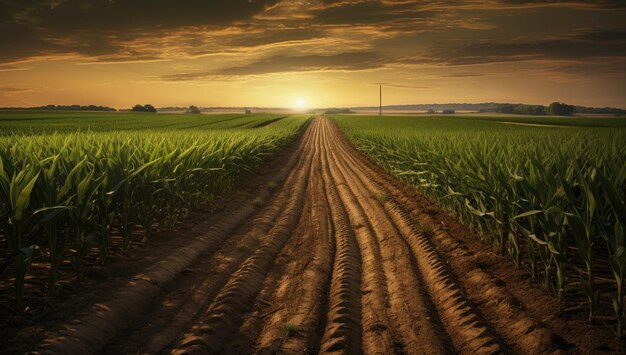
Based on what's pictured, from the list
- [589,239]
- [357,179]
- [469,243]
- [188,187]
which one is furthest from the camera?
[357,179]

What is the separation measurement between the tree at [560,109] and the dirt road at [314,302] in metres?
151

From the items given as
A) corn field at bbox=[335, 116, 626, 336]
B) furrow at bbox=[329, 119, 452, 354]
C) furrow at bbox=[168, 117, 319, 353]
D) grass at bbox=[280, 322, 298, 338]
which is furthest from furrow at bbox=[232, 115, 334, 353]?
corn field at bbox=[335, 116, 626, 336]

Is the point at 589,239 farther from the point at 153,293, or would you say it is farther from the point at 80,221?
Answer: the point at 80,221

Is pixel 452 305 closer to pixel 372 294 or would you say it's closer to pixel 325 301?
pixel 372 294

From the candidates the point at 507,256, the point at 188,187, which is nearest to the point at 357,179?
the point at 188,187

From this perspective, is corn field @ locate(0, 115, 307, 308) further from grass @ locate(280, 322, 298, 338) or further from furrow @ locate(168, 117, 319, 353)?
grass @ locate(280, 322, 298, 338)

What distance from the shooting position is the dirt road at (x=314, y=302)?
153 inches

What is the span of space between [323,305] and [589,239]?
9.27 ft

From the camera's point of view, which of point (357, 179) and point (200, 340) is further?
point (357, 179)

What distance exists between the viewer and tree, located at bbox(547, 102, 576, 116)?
13288 cm

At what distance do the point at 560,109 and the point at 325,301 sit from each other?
155m

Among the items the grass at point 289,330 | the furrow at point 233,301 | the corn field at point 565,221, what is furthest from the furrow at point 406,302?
the furrow at point 233,301

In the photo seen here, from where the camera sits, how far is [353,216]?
30.7ft

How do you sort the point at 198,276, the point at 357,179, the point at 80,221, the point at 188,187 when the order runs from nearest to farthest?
the point at 80,221
the point at 198,276
the point at 188,187
the point at 357,179
